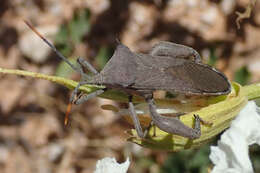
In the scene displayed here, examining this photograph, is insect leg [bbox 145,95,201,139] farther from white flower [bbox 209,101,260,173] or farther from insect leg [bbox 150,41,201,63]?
insect leg [bbox 150,41,201,63]

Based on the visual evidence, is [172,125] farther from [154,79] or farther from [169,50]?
[169,50]

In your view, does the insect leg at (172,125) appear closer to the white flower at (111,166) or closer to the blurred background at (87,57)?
the white flower at (111,166)

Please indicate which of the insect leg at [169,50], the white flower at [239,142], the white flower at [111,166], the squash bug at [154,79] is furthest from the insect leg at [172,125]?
the insect leg at [169,50]

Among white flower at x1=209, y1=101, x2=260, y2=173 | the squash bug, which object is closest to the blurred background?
the squash bug

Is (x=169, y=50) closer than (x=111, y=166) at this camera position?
No

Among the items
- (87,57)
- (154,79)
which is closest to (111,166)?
(154,79)

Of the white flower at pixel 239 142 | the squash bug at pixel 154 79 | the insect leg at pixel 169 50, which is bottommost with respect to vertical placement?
the white flower at pixel 239 142

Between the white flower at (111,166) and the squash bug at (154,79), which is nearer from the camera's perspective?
the white flower at (111,166)

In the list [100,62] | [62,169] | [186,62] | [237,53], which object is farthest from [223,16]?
[62,169]
